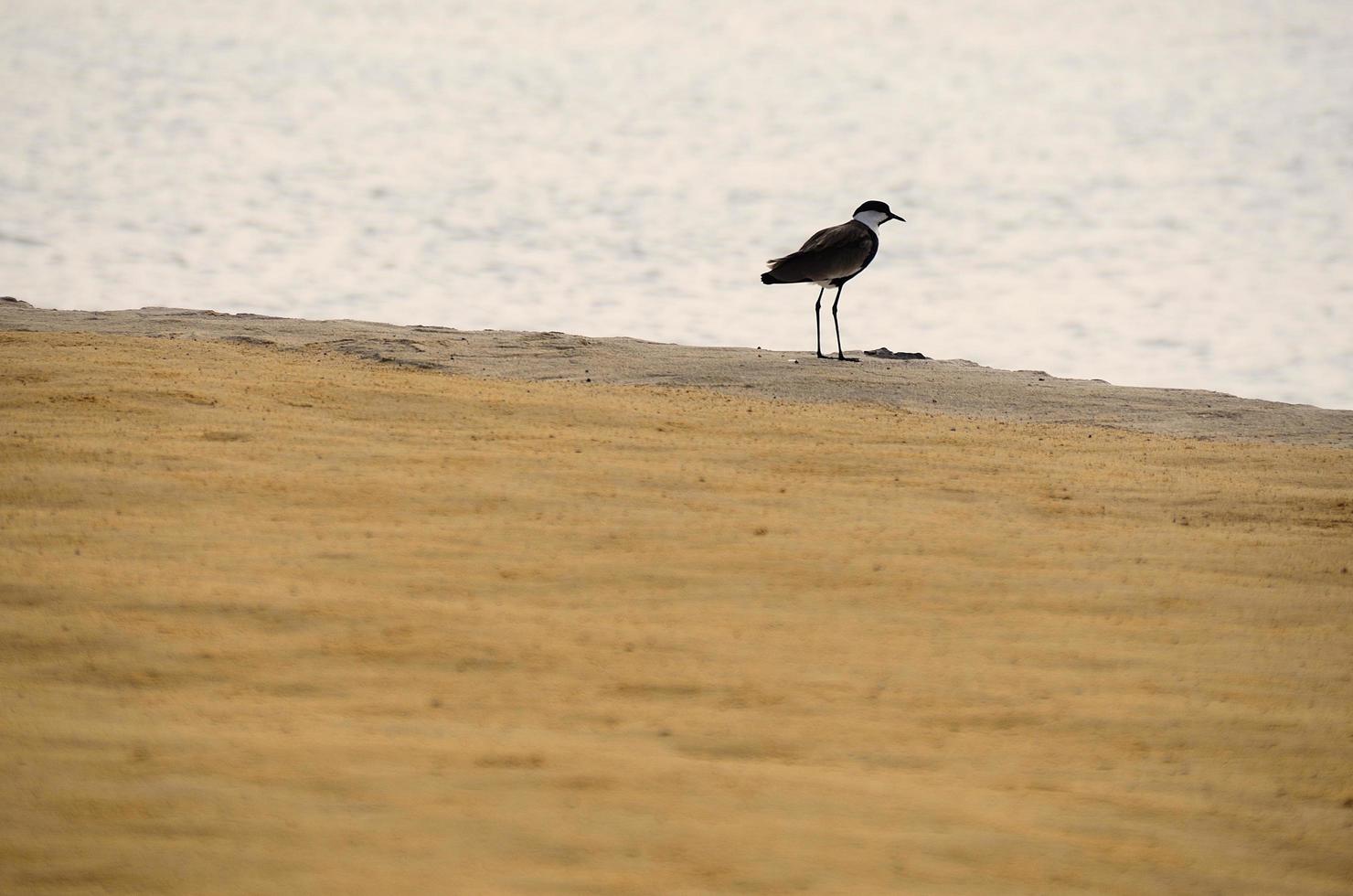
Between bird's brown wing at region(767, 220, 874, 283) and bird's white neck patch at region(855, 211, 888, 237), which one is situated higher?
bird's white neck patch at region(855, 211, 888, 237)

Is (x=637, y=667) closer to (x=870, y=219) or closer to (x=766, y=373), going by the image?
(x=766, y=373)

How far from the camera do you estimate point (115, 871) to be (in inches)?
94.4

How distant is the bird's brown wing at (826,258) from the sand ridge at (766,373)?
2.62 feet

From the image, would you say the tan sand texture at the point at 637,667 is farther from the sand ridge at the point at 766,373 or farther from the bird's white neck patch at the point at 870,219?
the bird's white neck patch at the point at 870,219

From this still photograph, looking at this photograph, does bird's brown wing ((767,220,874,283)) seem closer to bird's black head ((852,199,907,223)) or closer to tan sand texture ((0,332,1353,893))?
bird's black head ((852,199,907,223))

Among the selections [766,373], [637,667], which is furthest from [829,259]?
[637,667]

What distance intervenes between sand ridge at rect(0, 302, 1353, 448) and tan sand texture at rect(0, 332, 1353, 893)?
203 cm

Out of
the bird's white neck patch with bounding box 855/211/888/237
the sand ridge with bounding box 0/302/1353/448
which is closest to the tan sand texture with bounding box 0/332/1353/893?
the sand ridge with bounding box 0/302/1353/448

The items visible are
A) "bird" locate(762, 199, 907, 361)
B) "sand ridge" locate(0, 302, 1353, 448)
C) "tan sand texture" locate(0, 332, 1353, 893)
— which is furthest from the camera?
"bird" locate(762, 199, 907, 361)

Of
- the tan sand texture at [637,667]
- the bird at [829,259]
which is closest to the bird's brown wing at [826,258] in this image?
the bird at [829,259]

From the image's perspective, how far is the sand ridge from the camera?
754 centimetres

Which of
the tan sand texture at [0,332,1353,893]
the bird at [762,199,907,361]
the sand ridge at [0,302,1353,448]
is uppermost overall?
A: the bird at [762,199,907,361]

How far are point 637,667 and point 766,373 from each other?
4.81 m

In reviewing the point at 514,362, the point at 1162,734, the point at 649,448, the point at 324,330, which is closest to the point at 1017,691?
the point at 1162,734
